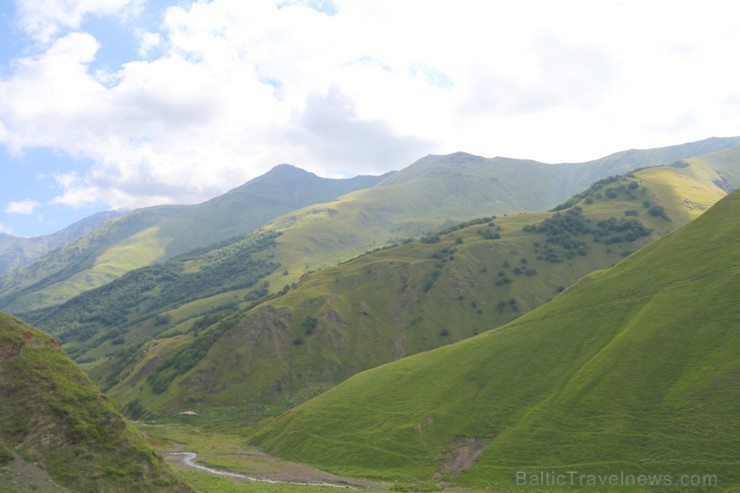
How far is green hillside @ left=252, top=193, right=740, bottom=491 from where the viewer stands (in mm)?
56031

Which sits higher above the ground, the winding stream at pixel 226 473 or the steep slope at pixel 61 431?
the steep slope at pixel 61 431

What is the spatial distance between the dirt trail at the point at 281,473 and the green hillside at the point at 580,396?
2.45 m

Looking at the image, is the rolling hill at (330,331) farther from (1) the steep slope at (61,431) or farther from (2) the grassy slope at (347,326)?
(1) the steep slope at (61,431)

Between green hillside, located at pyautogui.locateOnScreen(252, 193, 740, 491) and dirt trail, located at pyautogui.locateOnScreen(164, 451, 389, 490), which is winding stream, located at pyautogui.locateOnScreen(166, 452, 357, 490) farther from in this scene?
green hillside, located at pyautogui.locateOnScreen(252, 193, 740, 491)

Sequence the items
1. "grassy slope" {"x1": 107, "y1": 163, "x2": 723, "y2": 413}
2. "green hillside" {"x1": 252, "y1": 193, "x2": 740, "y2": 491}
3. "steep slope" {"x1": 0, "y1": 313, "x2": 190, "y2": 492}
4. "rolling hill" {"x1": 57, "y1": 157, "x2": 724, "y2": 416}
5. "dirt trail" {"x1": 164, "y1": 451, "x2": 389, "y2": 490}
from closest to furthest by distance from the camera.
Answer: "steep slope" {"x1": 0, "y1": 313, "x2": 190, "y2": 492}, "green hillside" {"x1": 252, "y1": 193, "x2": 740, "y2": 491}, "dirt trail" {"x1": 164, "y1": 451, "x2": 389, "y2": 490}, "grassy slope" {"x1": 107, "y1": 163, "x2": 723, "y2": 413}, "rolling hill" {"x1": 57, "y1": 157, "x2": 724, "y2": 416}

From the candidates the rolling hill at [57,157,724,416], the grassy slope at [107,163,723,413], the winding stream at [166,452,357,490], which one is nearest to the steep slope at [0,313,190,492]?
the winding stream at [166,452,357,490]

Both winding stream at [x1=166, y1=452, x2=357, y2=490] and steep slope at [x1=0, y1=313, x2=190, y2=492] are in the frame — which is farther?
winding stream at [x1=166, y1=452, x2=357, y2=490]

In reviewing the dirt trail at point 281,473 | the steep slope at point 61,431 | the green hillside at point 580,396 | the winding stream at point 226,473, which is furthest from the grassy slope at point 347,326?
the steep slope at point 61,431

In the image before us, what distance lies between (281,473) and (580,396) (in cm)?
4461

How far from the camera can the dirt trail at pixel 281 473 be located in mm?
66250

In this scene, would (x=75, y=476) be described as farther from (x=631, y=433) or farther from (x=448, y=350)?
(x=448, y=350)

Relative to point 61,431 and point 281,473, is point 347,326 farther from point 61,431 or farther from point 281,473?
point 61,431

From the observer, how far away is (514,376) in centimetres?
8156

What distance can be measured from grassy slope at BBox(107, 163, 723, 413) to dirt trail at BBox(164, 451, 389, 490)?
47070 millimetres
